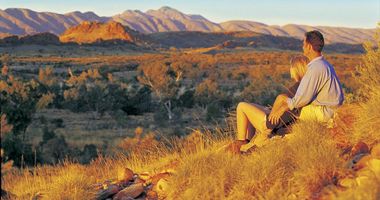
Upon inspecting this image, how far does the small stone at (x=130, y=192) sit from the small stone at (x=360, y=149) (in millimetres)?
2334

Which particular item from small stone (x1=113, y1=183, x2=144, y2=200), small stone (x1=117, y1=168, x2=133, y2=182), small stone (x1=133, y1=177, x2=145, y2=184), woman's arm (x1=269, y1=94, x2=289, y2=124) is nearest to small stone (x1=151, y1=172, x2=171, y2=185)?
small stone (x1=113, y1=183, x2=144, y2=200)

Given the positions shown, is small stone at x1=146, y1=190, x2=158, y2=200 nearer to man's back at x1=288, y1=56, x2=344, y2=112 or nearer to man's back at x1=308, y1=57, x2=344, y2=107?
man's back at x1=288, y1=56, x2=344, y2=112

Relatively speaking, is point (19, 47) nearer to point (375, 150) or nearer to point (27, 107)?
point (27, 107)

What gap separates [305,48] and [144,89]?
38617mm

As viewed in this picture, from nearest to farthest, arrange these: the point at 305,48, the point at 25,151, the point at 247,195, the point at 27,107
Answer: the point at 247,195, the point at 305,48, the point at 25,151, the point at 27,107

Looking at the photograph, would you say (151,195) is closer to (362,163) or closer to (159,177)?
(159,177)

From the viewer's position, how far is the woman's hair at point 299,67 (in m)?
6.83

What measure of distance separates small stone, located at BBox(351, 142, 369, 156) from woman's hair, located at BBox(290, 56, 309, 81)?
1.51 meters

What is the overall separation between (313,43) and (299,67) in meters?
0.50

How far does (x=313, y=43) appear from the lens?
645 centimetres

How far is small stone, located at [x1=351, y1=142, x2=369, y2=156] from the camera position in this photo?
5.50m

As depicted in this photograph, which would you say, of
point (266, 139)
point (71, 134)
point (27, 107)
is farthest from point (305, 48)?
point (71, 134)

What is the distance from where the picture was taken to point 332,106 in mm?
6500

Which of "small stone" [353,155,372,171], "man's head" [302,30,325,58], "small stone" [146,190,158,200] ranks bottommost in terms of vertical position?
"small stone" [146,190,158,200]
